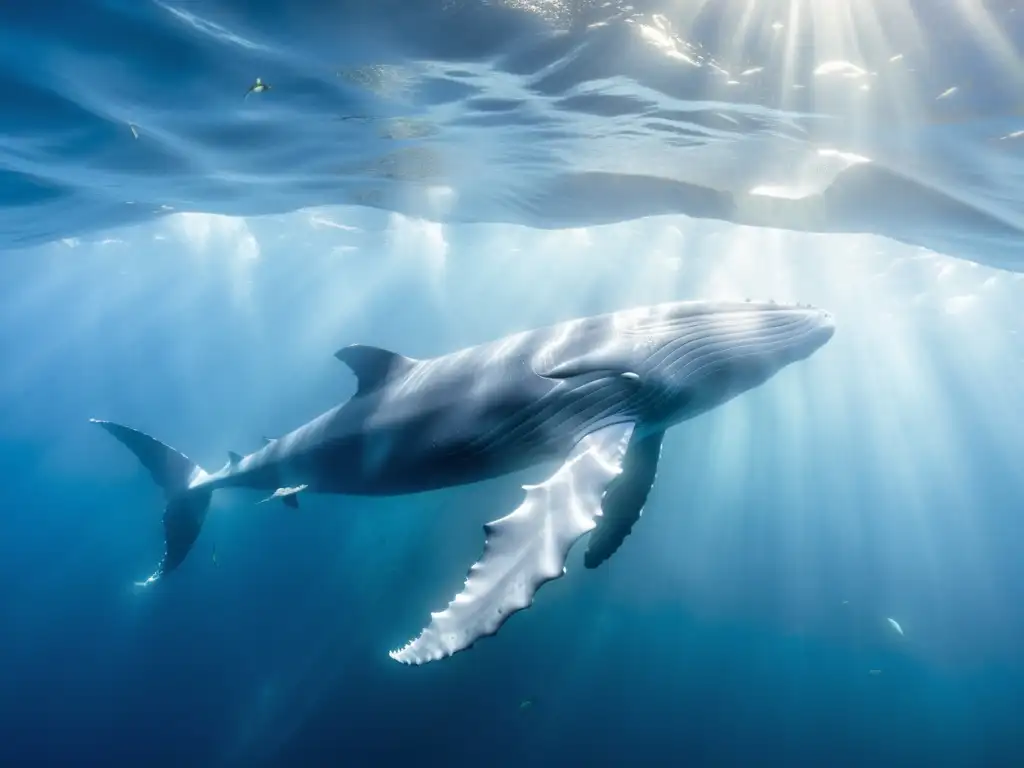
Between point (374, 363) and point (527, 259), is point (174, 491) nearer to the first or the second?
point (374, 363)

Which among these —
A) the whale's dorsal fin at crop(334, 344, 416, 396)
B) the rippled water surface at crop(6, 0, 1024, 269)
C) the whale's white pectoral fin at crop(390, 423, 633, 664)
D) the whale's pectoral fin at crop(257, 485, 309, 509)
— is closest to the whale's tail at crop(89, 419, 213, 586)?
the whale's pectoral fin at crop(257, 485, 309, 509)

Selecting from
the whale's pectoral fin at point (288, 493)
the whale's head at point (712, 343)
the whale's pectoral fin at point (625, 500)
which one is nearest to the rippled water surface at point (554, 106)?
the whale's head at point (712, 343)

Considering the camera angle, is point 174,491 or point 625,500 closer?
point 625,500

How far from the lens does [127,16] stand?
10805 millimetres

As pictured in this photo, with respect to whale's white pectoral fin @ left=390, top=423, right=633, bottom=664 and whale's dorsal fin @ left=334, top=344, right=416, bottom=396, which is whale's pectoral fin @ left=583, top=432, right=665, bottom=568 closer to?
whale's white pectoral fin @ left=390, top=423, right=633, bottom=664

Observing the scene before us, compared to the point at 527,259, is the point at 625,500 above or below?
above

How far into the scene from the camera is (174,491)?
12.1 metres

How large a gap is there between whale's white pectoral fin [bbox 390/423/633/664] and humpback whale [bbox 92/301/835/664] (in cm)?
1

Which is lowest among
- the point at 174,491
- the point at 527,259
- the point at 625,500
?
the point at 527,259

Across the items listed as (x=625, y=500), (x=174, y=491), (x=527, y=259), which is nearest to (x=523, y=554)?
(x=625, y=500)

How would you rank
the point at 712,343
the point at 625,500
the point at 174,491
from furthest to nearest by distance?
the point at 174,491, the point at 625,500, the point at 712,343

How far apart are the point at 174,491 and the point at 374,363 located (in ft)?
23.5

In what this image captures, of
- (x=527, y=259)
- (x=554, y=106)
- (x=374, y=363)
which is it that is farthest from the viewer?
(x=527, y=259)

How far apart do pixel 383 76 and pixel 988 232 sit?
20.0 metres
